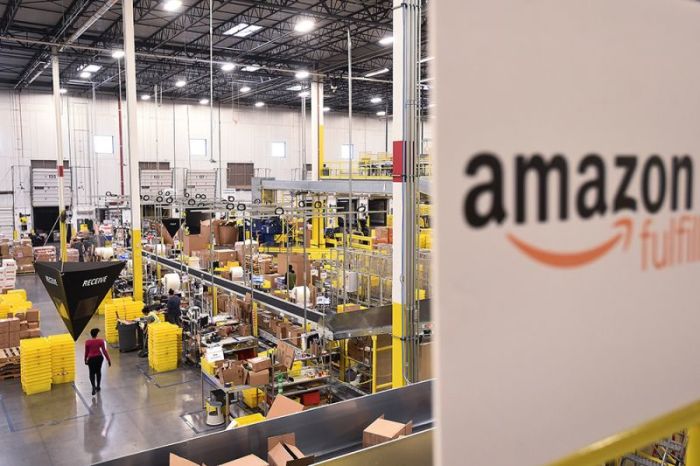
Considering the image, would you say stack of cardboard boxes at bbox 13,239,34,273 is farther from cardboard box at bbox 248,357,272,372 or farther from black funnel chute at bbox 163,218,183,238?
cardboard box at bbox 248,357,272,372

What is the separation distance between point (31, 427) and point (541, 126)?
A: 10.5 m

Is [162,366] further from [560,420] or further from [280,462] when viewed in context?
[560,420]

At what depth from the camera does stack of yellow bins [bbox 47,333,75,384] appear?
37.1 ft

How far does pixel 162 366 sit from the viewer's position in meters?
12.0

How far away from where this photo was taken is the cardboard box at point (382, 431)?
211 inches

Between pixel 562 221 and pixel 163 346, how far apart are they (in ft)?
39.0

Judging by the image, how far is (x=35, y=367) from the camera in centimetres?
1088

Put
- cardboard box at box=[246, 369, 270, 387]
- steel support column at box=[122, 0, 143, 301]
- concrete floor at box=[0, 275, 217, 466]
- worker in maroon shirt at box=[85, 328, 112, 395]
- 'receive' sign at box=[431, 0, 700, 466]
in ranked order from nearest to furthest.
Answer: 'receive' sign at box=[431, 0, 700, 466] < concrete floor at box=[0, 275, 217, 466] < cardboard box at box=[246, 369, 270, 387] < worker in maroon shirt at box=[85, 328, 112, 395] < steel support column at box=[122, 0, 143, 301]

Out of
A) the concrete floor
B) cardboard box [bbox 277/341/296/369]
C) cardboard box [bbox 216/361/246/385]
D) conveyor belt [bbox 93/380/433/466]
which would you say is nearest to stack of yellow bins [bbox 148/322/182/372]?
the concrete floor

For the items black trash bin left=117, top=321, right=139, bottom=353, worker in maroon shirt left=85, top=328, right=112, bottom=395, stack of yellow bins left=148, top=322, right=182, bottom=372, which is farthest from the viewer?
black trash bin left=117, top=321, right=139, bottom=353

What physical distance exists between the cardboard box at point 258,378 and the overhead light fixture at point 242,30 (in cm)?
1425

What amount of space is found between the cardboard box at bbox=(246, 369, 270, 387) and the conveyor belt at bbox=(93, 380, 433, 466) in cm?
376

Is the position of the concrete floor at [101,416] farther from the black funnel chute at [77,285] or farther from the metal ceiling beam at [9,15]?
the metal ceiling beam at [9,15]

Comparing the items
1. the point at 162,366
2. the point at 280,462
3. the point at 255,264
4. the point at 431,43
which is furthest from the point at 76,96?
the point at 431,43
